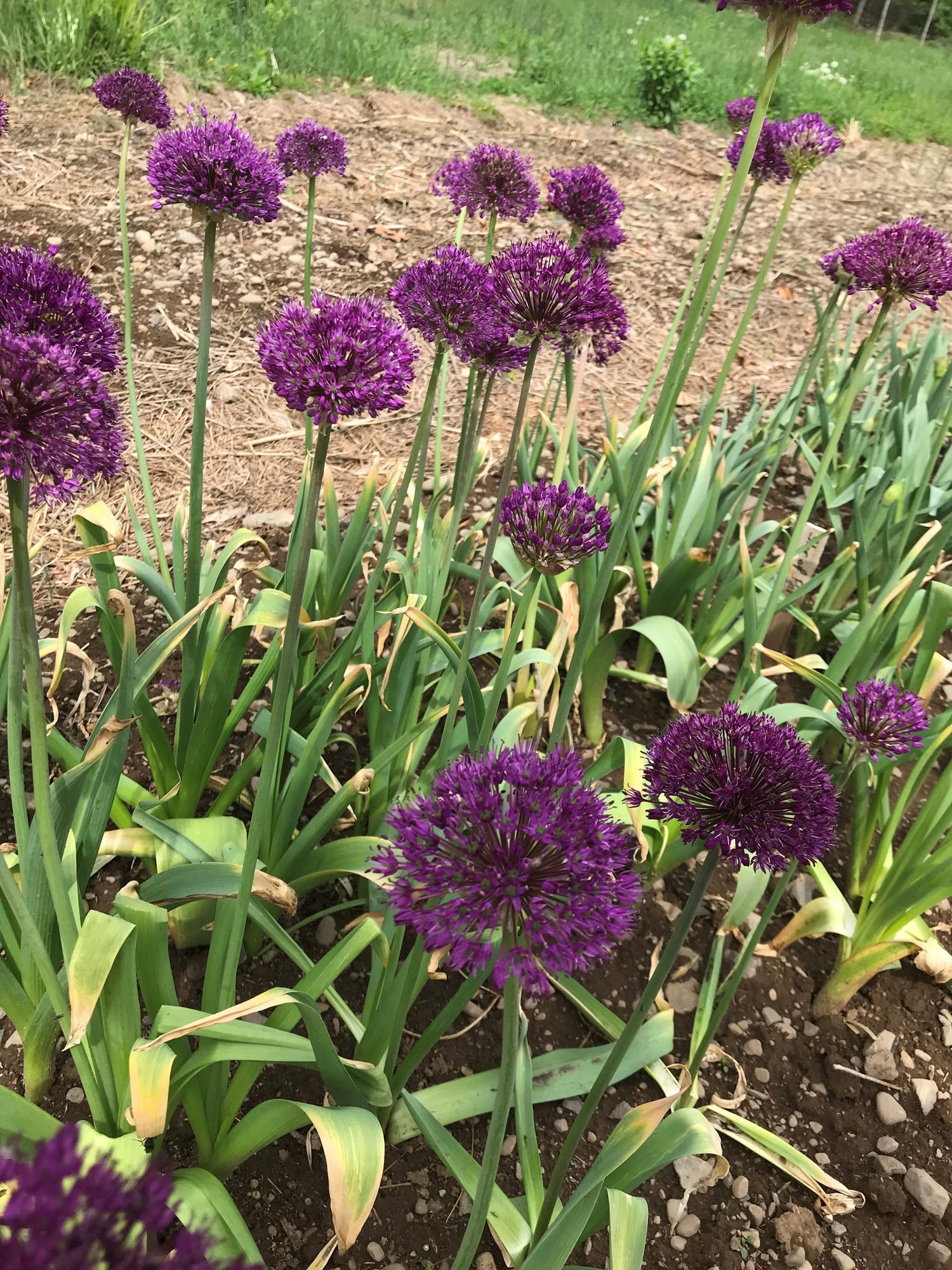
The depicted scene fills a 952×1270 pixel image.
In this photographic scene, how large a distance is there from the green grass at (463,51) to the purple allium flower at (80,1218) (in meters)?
4.28

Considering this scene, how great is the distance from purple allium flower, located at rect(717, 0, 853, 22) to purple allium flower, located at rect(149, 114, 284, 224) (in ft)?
2.85

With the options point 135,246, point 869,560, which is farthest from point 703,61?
point 869,560

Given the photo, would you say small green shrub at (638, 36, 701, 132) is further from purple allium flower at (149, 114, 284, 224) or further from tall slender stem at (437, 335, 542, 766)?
tall slender stem at (437, 335, 542, 766)

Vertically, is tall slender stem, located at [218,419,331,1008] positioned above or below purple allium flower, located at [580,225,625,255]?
below

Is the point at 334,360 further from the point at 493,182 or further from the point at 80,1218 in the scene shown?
the point at 493,182

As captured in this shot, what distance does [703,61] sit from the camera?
11398mm

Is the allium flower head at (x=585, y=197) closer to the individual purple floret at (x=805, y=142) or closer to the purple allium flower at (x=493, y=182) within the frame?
the purple allium flower at (x=493, y=182)

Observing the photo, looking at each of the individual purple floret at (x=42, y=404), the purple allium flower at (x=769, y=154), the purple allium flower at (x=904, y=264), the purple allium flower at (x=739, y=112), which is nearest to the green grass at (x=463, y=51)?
the purple allium flower at (x=739, y=112)

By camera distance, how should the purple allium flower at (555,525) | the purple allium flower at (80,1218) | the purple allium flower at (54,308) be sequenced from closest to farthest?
the purple allium flower at (80,1218)
the purple allium flower at (54,308)
the purple allium flower at (555,525)

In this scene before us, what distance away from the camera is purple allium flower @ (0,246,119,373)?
1.17 metres

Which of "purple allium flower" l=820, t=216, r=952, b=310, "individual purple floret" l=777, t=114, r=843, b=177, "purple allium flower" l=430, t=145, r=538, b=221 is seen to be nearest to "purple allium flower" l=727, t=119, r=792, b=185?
"individual purple floret" l=777, t=114, r=843, b=177

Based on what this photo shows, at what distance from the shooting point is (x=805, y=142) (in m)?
2.55

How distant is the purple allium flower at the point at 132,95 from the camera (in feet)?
7.09

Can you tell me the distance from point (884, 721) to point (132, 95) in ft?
7.46
